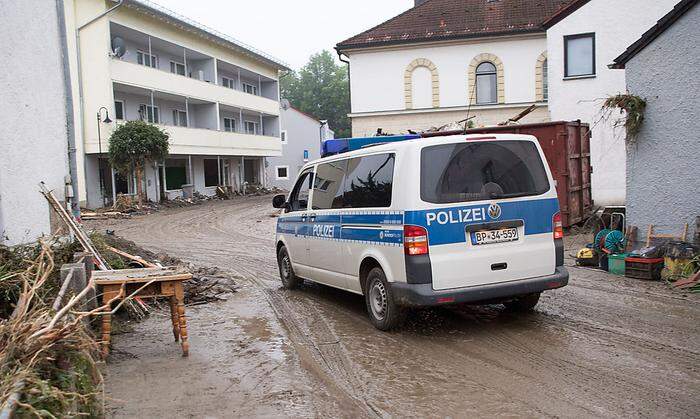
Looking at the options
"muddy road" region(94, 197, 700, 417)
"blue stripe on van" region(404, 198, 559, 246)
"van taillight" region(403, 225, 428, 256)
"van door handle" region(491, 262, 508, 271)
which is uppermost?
"blue stripe on van" region(404, 198, 559, 246)

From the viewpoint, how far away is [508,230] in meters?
6.25

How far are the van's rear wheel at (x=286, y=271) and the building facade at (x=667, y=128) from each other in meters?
5.71

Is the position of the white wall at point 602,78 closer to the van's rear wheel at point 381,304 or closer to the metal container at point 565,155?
the metal container at point 565,155

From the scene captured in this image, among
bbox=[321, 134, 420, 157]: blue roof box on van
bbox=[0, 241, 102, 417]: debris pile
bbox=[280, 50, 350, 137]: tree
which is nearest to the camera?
bbox=[0, 241, 102, 417]: debris pile

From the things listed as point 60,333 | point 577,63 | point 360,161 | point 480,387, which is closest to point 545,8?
point 577,63

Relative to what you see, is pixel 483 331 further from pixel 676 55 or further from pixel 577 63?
pixel 577 63

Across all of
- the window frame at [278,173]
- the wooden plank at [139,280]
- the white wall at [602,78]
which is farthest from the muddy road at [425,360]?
the window frame at [278,173]

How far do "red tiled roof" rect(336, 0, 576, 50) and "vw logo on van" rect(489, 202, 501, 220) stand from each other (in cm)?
2141

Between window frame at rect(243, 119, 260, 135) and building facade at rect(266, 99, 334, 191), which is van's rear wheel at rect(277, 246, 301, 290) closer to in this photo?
window frame at rect(243, 119, 260, 135)

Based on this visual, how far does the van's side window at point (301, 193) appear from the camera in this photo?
337 inches

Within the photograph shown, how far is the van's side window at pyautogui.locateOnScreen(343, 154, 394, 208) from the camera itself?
21.1ft

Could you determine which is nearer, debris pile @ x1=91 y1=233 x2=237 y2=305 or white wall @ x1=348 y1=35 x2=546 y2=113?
debris pile @ x1=91 y1=233 x2=237 y2=305

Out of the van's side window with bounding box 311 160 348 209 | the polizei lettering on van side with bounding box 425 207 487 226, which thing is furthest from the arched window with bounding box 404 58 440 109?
the polizei lettering on van side with bounding box 425 207 487 226

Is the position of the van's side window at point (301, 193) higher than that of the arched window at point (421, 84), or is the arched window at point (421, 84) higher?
the arched window at point (421, 84)
